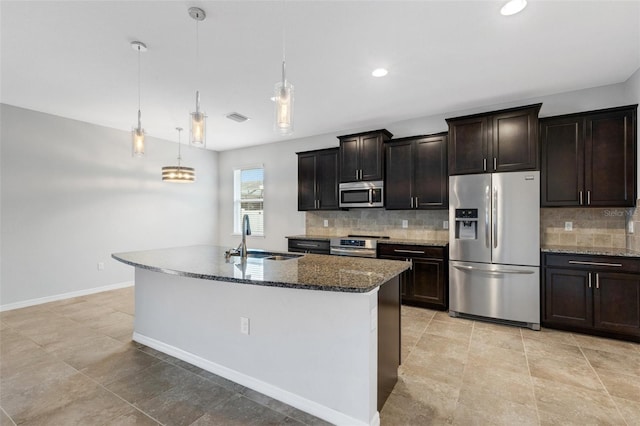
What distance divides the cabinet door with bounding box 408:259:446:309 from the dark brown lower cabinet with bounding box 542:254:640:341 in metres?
1.07

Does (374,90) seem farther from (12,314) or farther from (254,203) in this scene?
(12,314)

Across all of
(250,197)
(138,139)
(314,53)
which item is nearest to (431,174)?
(314,53)

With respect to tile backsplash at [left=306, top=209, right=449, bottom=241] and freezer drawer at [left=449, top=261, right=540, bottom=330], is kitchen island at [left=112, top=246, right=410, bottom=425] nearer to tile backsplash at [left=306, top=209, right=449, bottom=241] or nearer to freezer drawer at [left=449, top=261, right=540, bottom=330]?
freezer drawer at [left=449, top=261, right=540, bottom=330]

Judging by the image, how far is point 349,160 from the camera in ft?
15.3

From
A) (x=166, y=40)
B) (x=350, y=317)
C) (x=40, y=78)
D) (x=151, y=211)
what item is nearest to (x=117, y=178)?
(x=151, y=211)

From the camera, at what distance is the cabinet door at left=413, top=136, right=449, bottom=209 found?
3982mm

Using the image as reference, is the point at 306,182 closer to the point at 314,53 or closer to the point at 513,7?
the point at 314,53

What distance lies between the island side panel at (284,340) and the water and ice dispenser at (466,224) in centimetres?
234

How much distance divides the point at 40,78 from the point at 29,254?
Answer: 8.07 ft

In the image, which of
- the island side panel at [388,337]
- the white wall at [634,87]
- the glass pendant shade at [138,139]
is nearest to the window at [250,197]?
the glass pendant shade at [138,139]

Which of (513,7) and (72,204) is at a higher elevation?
(513,7)

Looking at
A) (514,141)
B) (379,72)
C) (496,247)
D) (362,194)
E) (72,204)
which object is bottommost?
(496,247)

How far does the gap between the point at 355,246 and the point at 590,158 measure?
2898mm

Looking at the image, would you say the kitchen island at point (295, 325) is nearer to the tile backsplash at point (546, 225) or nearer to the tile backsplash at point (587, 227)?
the tile backsplash at point (546, 225)
